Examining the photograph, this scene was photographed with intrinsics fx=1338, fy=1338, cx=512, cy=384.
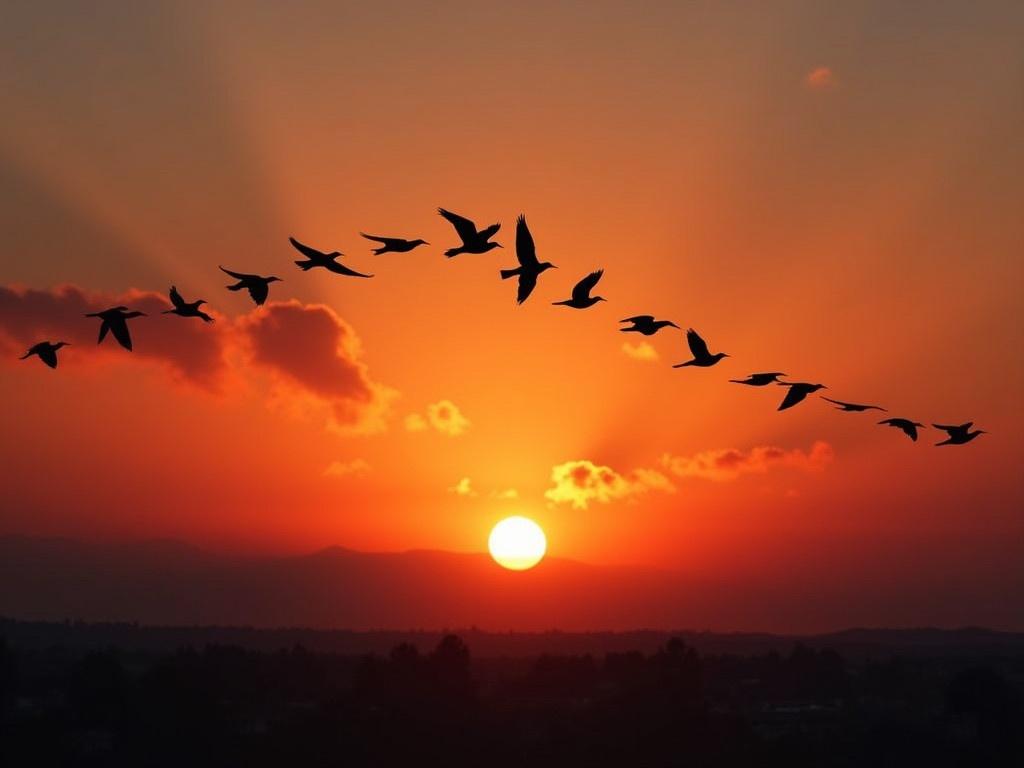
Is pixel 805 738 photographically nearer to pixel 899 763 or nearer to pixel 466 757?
pixel 899 763

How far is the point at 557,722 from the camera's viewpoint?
19025 centimetres

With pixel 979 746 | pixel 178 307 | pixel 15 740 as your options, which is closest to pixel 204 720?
pixel 15 740

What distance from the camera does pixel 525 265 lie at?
41281mm

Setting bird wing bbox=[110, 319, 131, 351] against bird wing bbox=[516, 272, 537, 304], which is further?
bird wing bbox=[110, 319, 131, 351]

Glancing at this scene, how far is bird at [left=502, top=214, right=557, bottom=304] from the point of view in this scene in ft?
132

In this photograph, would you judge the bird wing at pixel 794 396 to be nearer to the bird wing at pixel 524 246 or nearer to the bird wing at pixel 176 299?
the bird wing at pixel 524 246

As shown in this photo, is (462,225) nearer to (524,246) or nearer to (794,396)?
(524,246)

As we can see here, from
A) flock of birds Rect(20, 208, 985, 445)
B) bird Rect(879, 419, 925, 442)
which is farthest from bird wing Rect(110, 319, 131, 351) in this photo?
bird Rect(879, 419, 925, 442)

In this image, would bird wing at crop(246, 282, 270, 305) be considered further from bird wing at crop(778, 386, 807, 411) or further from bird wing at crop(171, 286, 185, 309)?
bird wing at crop(778, 386, 807, 411)

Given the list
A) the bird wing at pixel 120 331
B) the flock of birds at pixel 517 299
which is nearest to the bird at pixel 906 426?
the flock of birds at pixel 517 299

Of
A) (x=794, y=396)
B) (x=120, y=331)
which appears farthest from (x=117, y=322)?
(x=794, y=396)

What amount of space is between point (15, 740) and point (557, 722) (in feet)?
239

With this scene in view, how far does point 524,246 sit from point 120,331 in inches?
558

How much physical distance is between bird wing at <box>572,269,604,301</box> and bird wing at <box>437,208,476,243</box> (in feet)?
12.9
